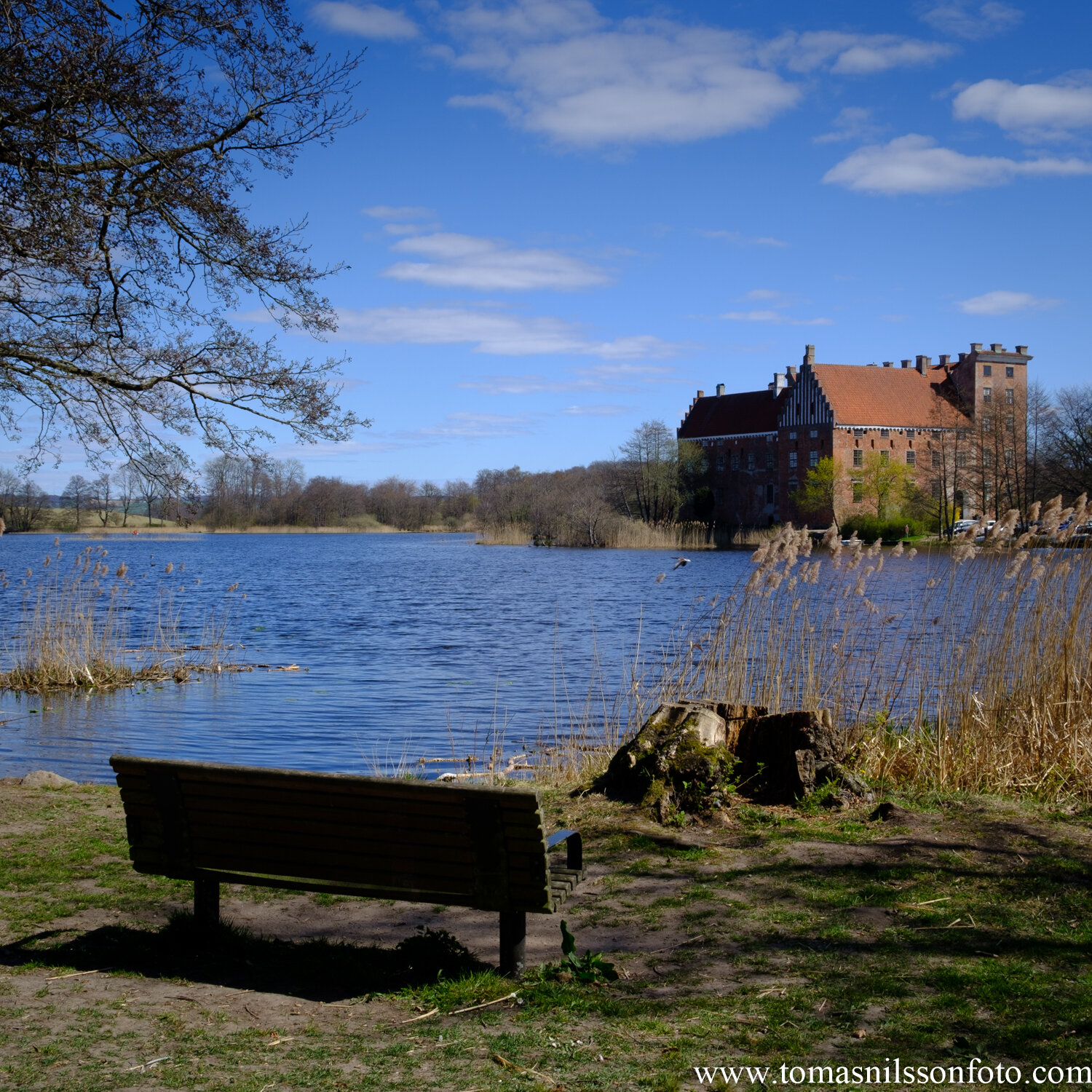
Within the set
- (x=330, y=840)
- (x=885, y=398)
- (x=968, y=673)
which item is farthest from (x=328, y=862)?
(x=885, y=398)

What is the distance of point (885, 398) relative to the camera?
7381 cm

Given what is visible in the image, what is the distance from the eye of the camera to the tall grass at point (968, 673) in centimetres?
763

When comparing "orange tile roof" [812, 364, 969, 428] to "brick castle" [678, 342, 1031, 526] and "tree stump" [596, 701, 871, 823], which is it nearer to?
"brick castle" [678, 342, 1031, 526]

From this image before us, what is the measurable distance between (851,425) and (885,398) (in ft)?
15.6

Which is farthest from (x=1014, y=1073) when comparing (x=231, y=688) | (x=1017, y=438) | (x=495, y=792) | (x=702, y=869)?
(x=1017, y=438)

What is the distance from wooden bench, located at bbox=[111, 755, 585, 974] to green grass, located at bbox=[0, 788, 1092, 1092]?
1.28 ft

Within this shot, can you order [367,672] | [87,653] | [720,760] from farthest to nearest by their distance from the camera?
[367,672] < [87,653] < [720,760]

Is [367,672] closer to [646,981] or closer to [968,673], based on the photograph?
[968,673]

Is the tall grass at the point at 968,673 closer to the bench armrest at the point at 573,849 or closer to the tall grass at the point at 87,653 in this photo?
the bench armrest at the point at 573,849

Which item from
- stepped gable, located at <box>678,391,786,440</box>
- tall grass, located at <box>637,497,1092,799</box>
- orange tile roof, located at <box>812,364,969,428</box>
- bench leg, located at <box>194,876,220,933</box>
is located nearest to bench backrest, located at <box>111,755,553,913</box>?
bench leg, located at <box>194,876,220,933</box>

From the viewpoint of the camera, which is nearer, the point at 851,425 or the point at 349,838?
the point at 349,838

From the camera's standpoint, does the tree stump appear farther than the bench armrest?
Yes

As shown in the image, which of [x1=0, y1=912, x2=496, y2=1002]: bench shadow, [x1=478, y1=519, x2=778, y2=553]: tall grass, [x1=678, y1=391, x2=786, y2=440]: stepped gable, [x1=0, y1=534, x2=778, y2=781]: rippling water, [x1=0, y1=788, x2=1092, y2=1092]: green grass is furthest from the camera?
[x1=678, y1=391, x2=786, y2=440]: stepped gable

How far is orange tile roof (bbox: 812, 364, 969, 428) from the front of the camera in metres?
72.1
